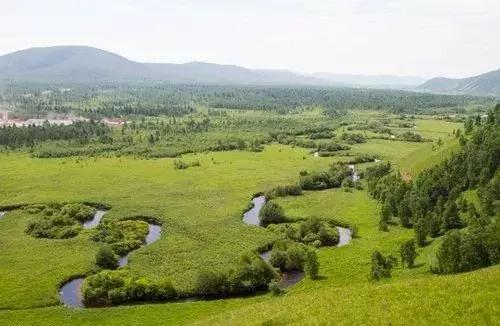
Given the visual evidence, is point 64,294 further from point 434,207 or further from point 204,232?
point 434,207

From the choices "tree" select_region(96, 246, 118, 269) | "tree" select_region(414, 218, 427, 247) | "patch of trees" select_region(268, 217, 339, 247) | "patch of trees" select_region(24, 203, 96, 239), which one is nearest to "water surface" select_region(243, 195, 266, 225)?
"patch of trees" select_region(268, 217, 339, 247)

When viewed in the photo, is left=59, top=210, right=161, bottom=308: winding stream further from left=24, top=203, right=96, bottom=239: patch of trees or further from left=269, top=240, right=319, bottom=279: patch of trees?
left=269, top=240, right=319, bottom=279: patch of trees

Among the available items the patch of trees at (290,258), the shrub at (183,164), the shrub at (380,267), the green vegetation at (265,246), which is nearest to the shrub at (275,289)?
the green vegetation at (265,246)

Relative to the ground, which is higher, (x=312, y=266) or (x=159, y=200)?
(x=312, y=266)

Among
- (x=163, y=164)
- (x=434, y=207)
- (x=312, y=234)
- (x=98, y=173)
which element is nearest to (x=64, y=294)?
(x=312, y=234)

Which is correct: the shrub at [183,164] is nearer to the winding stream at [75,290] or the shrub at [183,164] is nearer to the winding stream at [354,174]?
the winding stream at [354,174]

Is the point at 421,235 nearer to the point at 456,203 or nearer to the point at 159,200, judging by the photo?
the point at 456,203

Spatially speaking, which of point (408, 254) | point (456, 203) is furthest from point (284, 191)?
point (408, 254)
